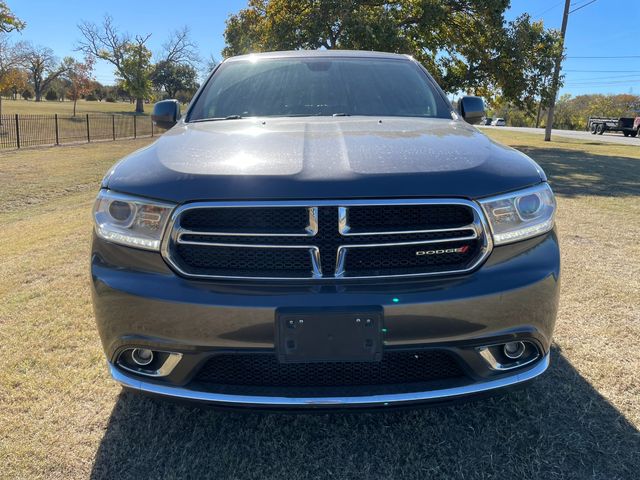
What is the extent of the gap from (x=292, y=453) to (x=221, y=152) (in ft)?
4.25

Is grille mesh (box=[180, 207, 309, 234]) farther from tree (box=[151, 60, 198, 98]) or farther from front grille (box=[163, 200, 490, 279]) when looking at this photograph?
tree (box=[151, 60, 198, 98])

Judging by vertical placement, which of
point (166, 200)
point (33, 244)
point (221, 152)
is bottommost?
point (33, 244)

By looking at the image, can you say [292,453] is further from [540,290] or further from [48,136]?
[48,136]

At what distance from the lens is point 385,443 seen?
206 centimetres

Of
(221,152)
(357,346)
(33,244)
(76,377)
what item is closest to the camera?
(357,346)

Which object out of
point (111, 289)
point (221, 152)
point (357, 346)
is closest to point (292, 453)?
point (357, 346)

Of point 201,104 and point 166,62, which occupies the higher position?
point 166,62

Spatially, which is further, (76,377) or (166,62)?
(166,62)

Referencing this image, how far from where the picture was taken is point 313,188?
1.68 metres

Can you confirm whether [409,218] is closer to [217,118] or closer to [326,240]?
[326,240]

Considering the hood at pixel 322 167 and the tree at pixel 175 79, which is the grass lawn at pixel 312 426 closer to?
the hood at pixel 322 167

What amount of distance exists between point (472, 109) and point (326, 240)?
83.1 inches

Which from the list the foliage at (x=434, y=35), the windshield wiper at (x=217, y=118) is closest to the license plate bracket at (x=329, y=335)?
the windshield wiper at (x=217, y=118)

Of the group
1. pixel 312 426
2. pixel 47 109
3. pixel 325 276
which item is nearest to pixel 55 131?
pixel 312 426
